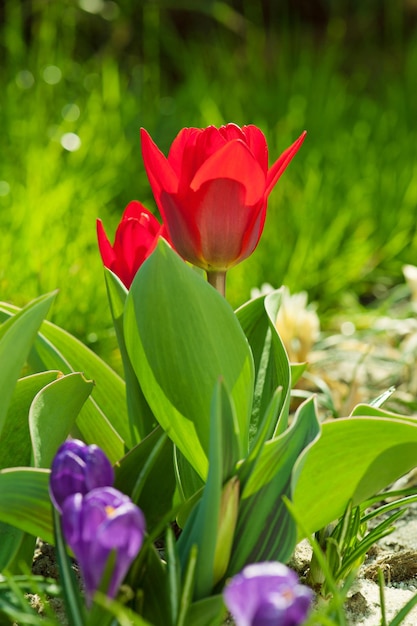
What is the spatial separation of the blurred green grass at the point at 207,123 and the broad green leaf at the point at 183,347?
0.89m

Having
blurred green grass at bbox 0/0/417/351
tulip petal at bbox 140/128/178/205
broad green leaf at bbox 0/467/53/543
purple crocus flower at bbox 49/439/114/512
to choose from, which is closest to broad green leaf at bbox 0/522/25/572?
broad green leaf at bbox 0/467/53/543

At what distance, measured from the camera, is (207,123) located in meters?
2.87

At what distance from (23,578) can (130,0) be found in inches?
145

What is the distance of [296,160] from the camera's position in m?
2.81

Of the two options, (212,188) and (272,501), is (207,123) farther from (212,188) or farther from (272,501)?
(272,501)

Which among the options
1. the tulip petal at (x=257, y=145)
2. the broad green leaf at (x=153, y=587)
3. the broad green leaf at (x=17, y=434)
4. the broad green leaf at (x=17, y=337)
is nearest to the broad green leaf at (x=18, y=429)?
the broad green leaf at (x=17, y=434)

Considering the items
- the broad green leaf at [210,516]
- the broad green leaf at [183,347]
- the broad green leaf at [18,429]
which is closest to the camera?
the broad green leaf at [210,516]

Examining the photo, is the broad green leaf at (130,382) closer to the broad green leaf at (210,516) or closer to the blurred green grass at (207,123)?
the broad green leaf at (210,516)

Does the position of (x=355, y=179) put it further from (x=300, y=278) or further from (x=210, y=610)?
(x=210, y=610)

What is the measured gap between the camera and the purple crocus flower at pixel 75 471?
757 millimetres

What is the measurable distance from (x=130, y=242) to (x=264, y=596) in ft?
1.63

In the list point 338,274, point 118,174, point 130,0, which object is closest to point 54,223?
point 118,174

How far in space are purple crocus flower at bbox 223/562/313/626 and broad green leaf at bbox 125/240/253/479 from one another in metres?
0.29

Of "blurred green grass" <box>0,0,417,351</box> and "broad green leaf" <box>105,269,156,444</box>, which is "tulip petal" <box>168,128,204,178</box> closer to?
"broad green leaf" <box>105,269,156,444</box>
